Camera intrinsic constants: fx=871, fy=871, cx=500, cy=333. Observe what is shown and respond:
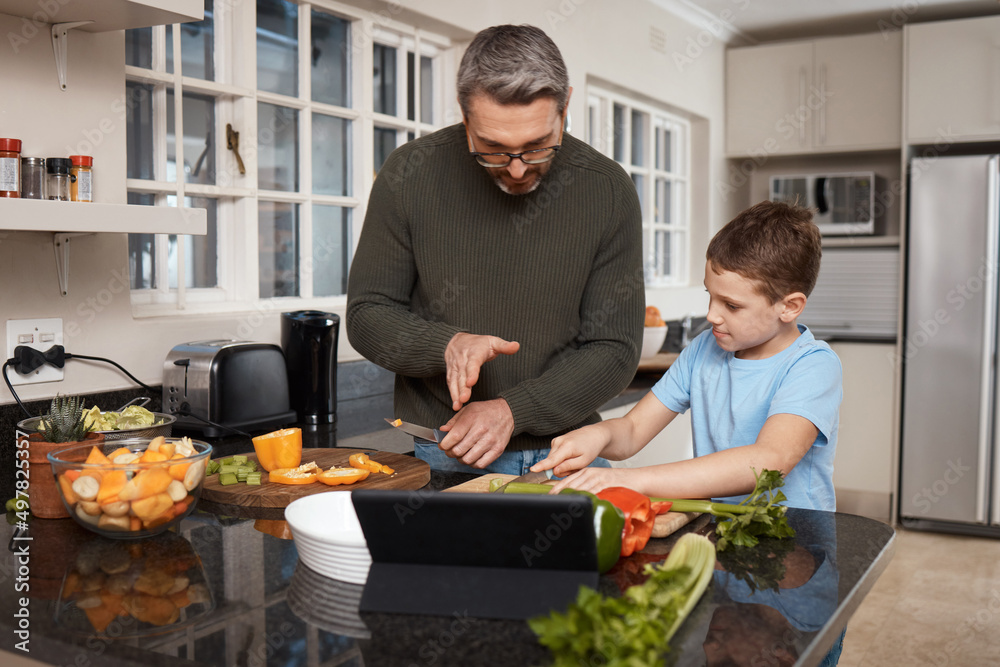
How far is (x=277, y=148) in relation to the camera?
2.38 meters

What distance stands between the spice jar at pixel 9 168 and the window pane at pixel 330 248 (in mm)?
1072

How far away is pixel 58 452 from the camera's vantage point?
110 cm

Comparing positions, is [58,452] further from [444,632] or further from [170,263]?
[170,263]

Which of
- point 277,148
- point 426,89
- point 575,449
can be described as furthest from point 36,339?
point 426,89

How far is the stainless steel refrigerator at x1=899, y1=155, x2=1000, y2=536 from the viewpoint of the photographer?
393 centimetres

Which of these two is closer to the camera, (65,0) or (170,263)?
(65,0)

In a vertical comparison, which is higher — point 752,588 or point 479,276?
point 479,276

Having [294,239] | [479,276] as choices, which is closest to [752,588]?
[479,276]

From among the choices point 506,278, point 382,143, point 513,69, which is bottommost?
point 506,278

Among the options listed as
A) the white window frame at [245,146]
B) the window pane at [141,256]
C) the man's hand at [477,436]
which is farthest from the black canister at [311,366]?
the man's hand at [477,436]

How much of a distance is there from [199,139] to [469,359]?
4.16 feet

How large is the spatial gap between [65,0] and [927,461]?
3987 millimetres

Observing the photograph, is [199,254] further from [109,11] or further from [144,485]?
[144,485]

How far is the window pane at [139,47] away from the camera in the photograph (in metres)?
1.96
